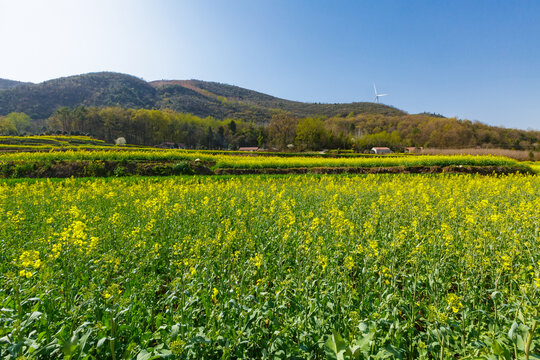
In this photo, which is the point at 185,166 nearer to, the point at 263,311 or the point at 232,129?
the point at 263,311

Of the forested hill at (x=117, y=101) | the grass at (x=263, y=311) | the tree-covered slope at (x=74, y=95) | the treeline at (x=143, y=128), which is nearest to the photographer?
the grass at (x=263, y=311)

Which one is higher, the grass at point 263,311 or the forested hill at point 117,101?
the forested hill at point 117,101

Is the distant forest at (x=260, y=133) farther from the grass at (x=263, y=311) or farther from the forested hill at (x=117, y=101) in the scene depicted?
the grass at (x=263, y=311)

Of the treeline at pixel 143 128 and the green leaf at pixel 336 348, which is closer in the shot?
the green leaf at pixel 336 348

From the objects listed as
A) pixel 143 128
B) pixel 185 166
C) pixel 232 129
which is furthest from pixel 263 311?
pixel 232 129

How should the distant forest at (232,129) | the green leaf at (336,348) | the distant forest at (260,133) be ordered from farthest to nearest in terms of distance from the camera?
the distant forest at (232,129) < the distant forest at (260,133) < the green leaf at (336,348)

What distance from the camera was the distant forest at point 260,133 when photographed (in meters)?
75.2

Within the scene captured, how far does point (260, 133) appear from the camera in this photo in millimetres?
90312

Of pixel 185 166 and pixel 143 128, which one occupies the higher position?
pixel 143 128

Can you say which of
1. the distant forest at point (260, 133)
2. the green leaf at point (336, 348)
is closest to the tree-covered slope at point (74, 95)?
the distant forest at point (260, 133)

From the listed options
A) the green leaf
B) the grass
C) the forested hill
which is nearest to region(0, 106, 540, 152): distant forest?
the forested hill

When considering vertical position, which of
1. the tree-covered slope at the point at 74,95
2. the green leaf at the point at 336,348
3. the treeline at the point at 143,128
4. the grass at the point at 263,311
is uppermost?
the tree-covered slope at the point at 74,95

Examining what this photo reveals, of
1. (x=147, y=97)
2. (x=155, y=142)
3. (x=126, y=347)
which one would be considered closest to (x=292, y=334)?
(x=126, y=347)

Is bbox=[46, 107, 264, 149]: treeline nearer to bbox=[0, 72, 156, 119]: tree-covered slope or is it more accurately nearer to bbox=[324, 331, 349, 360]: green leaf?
bbox=[0, 72, 156, 119]: tree-covered slope
